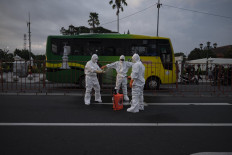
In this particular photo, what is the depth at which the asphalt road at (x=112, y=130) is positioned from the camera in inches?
113

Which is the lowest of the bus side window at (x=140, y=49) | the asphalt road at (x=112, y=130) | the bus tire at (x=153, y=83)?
the asphalt road at (x=112, y=130)

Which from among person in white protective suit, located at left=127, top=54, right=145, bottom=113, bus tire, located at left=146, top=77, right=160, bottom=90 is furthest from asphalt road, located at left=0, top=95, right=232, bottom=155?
bus tire, located at left=146, top=77, right=160, bottom=90

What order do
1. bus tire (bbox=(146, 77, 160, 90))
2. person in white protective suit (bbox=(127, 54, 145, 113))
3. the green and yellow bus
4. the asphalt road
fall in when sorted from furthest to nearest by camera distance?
the green and yellow bus
bus tire (bbox=(146, 77, 160, 90))
person in white protective suit (bbox=(127, 54, 145, 113))
the asphalt road

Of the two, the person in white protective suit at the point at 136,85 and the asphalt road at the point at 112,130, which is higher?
the person in white protective suit at the point at 136,85

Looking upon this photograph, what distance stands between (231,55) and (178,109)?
42.6 meters

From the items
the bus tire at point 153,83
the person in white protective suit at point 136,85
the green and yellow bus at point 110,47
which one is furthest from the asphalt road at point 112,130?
the green and yellow bus at point 110,47

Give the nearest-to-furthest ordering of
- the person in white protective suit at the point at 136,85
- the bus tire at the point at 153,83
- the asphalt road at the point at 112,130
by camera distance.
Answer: the asphalt road at the point at 112,130 < the person in white protective suit at the point at 136,85 < the bus tire at the point at 153,83

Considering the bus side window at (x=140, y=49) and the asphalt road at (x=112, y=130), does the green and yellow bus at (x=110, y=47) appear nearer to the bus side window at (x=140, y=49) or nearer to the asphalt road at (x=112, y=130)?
the bus side window at (x=140, y=49)

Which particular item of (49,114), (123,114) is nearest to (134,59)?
(123,114)

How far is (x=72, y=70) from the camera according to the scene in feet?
34.3

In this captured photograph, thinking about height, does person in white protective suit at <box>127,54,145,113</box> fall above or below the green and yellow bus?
below

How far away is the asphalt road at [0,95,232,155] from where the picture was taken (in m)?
2.88

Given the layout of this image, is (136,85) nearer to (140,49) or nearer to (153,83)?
(153,83)

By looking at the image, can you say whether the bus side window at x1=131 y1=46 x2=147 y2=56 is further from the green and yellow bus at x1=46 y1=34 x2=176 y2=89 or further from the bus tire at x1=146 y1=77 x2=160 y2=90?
the bus tire at x1=146 y1=77 x2=160 y2=90
